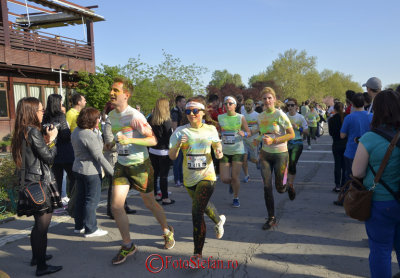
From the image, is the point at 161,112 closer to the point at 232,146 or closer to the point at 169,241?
the point at 232,146

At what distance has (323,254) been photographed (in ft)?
12.6

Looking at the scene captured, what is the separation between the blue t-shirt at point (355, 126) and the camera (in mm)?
5129

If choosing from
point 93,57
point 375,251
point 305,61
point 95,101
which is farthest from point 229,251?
point 305,61

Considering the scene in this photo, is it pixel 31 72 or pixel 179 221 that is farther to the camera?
pixel 31 72

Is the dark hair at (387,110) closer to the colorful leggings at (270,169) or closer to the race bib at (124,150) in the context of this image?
the colorful leggings at (270,169)

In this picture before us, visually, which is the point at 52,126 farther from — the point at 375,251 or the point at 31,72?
the point at 31,72

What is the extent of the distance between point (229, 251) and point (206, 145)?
1408 mm

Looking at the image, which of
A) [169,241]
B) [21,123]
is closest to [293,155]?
[169,241]

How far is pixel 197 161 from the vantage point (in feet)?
11.8

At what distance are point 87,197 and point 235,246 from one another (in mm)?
2182

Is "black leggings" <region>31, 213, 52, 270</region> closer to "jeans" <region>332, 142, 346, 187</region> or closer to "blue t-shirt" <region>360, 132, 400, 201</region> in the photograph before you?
"blue t-shirt" <region>360, 132, 400, 201</region>

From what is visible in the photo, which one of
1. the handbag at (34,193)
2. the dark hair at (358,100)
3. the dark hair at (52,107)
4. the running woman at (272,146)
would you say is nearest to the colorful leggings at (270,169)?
the running woman at (272,146)

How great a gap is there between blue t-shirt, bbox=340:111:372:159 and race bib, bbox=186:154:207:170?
2.87m

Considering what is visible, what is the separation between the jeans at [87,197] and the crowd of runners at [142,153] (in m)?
0.01
